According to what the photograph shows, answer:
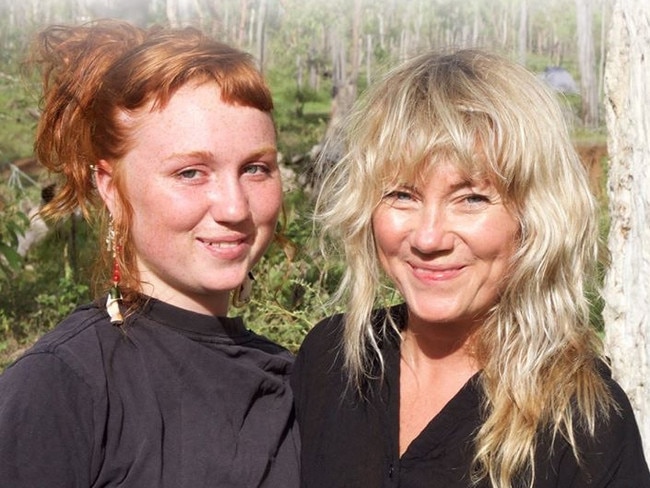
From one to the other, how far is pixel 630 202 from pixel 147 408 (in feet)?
6.48

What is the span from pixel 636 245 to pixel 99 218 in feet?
6.14

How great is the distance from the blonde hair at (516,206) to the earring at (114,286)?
1.79 feet

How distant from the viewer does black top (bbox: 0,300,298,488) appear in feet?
6.10

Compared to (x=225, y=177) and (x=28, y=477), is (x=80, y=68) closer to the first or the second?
(x=225, y=177)

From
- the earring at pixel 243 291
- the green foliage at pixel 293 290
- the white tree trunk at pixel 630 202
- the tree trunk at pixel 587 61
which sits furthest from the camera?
the tree trunk at pixel 587 61

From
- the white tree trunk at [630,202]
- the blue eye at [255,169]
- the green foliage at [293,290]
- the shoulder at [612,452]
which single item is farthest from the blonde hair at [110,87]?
the green foliage at [293,290]

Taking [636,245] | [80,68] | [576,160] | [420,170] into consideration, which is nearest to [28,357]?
[80,68]

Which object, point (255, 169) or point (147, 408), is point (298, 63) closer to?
point (255, 169)

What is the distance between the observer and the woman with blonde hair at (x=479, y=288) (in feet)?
6.62

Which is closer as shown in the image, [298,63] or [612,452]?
[612,452]

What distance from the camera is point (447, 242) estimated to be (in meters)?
2.08

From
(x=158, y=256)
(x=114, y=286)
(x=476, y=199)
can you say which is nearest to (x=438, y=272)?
(x=476, y=199)

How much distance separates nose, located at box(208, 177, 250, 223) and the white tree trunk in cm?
167

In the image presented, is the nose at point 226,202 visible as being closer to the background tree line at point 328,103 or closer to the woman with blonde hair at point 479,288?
the woman with blonde hair at point 479,288
